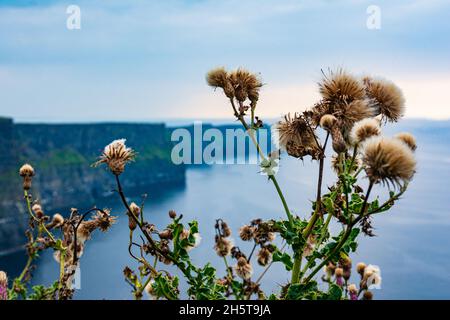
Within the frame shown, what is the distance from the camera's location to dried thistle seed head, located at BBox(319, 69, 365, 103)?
1.92 metres

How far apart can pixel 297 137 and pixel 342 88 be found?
0.78 ft

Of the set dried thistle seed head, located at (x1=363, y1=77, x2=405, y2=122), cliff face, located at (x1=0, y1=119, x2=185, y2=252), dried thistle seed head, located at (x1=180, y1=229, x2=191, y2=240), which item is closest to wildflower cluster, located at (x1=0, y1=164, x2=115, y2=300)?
dried thistle seed head, located at (x1=180, y1=229, x2=191, y2=240)

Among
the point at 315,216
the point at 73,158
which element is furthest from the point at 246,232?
the point at 73,158

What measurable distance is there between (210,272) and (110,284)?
4293cm

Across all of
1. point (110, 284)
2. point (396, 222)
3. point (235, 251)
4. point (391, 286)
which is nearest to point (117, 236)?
point (110, 284)

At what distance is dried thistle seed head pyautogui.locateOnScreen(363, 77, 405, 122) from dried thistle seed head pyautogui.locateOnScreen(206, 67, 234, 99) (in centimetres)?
54

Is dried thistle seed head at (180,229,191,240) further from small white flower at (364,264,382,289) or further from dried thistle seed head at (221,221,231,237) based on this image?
small white flower at (364,264,382,289)

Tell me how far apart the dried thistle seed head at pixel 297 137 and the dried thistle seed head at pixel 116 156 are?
577 millimetres

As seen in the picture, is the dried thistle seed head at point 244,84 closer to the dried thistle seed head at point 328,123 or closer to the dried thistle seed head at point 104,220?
the dried thistle seed head at point 328,123

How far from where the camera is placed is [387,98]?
1989 millimetres

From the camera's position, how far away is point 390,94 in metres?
1.99

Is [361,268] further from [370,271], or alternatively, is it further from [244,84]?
[244,84]

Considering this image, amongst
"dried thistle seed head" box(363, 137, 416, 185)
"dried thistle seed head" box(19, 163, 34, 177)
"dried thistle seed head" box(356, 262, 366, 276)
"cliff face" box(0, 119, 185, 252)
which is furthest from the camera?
"cliff face" box(0, 119, 185, 252)
